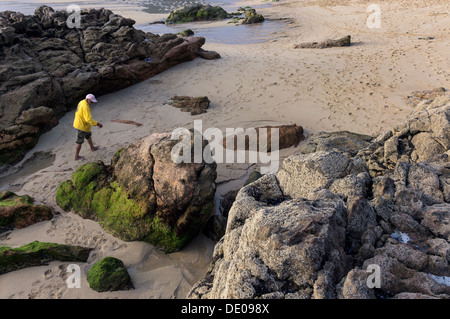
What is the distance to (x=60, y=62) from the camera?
1230 centimetres

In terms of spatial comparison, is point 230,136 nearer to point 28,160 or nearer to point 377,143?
point 377,143

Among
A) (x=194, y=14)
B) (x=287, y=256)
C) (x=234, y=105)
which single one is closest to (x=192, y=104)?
(x=234, y=105)

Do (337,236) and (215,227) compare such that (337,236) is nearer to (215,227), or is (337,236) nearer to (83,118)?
(215,227)

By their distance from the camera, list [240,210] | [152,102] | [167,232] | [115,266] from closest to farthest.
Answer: [240,210] → [115,266] → [167,232] → [152,102]

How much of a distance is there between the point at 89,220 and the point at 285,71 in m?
11.1

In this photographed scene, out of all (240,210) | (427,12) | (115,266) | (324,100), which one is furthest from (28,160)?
(427,12)

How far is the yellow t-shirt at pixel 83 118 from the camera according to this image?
325 inches

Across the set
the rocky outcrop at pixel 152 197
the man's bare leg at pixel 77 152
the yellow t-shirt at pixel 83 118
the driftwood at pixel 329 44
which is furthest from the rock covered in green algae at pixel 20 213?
the driftwood at pixel 329 44

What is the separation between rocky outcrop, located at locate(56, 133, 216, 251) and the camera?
5879 millimetres

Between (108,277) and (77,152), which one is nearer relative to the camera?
(108,277)

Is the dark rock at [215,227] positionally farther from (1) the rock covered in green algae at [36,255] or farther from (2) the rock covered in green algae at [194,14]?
(2) the rock covered in green algae at [194,14]

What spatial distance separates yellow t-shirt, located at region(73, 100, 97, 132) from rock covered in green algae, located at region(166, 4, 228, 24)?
2501 cm

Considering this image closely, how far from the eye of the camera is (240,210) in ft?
13.8

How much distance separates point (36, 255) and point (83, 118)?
13.9ft
